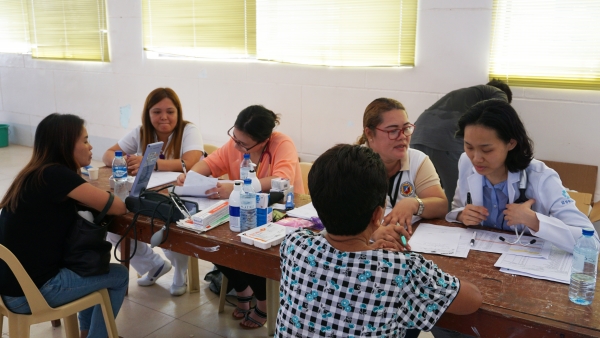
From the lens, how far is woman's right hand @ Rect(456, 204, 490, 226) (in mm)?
2053

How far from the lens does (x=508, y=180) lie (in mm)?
2039

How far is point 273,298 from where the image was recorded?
253cm

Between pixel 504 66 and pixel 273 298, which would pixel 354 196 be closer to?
pixel 273 298

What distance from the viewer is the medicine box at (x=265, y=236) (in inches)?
76.0

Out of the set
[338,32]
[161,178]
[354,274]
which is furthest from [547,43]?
[354,274]

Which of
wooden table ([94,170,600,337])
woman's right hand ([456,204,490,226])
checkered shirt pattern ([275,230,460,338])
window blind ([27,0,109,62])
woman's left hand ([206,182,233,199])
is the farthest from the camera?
window blind ([27,0,109,62])

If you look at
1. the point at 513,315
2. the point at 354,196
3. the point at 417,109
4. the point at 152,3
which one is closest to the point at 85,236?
the point at 354,196

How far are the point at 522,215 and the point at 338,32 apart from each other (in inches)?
109

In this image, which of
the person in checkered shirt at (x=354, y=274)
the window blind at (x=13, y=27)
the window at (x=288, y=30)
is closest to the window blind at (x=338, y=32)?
the window at (x=288, y=30)

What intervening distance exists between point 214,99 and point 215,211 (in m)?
3.14

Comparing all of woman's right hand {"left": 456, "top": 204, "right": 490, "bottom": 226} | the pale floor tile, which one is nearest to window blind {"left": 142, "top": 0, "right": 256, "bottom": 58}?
the pale floor tile

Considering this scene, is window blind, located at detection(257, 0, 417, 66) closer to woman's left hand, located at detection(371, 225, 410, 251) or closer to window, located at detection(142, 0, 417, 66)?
window, located at detection(142, 0, 417, 66)

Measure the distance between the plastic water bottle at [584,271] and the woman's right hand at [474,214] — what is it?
44 cm

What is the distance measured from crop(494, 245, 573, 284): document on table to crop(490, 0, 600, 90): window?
2010mm
